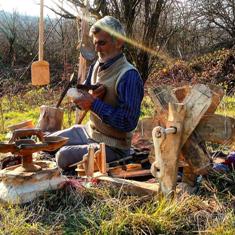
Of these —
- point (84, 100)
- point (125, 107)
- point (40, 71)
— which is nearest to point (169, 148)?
point (125, 107)

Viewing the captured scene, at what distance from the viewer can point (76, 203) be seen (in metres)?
2.88

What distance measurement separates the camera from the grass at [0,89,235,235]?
99.0 inches

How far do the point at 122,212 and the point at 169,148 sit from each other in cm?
48

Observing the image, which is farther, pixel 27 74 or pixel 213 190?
pixel 27 74

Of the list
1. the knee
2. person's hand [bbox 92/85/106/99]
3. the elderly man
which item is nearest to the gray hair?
the elderly man

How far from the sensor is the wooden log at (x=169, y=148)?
2.76m

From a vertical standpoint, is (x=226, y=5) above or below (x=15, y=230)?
above

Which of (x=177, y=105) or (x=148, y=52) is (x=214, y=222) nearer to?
(x=177, y=105)

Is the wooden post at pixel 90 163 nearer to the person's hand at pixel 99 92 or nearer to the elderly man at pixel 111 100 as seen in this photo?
the elderly man at pixel 111 100

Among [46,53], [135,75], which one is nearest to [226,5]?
[46,53]

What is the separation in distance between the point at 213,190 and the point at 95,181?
80 centimetres

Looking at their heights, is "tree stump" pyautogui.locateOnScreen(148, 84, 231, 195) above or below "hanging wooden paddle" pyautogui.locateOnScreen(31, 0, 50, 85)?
below

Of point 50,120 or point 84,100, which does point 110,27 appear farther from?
point 50,120

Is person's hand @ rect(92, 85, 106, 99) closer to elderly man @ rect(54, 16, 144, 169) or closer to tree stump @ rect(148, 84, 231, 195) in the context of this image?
elderly man @ rect(54, 16, 144, 169)
